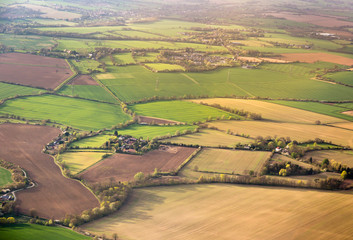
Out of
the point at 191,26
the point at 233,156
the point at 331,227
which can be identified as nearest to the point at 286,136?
the point at 233,156

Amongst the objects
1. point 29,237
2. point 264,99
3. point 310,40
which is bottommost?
point 29,237

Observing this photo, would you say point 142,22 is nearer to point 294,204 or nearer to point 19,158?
point 19,158

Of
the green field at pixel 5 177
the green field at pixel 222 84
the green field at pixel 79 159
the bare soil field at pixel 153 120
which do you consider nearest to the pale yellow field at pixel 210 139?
the bare soil field at pixel 153 120

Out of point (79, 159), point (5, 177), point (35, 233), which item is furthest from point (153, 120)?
point (35, 233)

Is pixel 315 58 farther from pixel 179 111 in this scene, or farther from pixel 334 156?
pixel 334 156

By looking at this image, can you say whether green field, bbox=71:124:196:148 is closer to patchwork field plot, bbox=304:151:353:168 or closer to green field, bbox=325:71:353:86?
patchwork field plot, bbox=304:151:353:168
